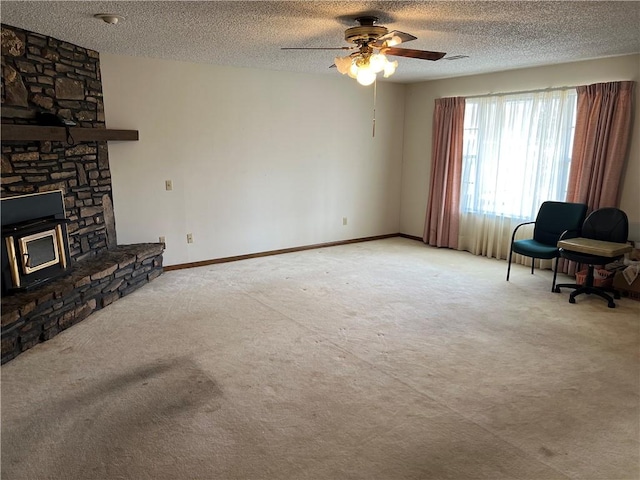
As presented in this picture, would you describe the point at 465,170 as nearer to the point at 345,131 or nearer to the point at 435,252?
the point at 435,252

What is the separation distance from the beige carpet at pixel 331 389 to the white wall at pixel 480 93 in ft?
4.45

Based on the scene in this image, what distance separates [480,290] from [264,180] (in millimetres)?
2974

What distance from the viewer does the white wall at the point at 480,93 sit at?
4.58 m

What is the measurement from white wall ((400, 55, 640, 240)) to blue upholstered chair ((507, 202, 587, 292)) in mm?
493

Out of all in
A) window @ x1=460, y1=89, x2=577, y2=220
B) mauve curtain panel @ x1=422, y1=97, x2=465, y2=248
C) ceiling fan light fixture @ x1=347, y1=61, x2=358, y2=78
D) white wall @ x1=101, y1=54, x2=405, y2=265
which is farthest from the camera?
mauve curtain panel @ x1=422, y1=97, x2=465, y2=248

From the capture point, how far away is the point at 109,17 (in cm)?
313

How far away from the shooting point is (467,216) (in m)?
6.25

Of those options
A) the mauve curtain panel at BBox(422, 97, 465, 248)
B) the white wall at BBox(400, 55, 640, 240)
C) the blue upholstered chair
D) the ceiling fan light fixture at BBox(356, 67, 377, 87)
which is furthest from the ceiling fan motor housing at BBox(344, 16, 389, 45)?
the mauve curtain panel at BBox(422, 97, 465, 248)

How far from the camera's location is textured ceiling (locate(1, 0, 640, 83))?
2906 millimetres

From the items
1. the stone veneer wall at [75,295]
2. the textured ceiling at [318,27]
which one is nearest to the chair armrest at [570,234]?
the textured ceiling at [318,27]

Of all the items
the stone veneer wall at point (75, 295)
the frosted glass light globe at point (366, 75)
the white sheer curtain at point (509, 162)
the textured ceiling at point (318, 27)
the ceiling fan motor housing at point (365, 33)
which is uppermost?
the textured ceiling at point (318, 27)

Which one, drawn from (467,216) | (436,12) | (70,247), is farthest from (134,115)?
(467,216)

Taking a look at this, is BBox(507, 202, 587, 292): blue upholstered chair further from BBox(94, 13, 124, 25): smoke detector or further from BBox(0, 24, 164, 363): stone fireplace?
BBox(94, 13, 124, 25): smoke detector

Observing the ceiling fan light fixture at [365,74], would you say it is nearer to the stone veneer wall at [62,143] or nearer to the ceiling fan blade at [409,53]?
the ceiling fan blade at [409,53]
